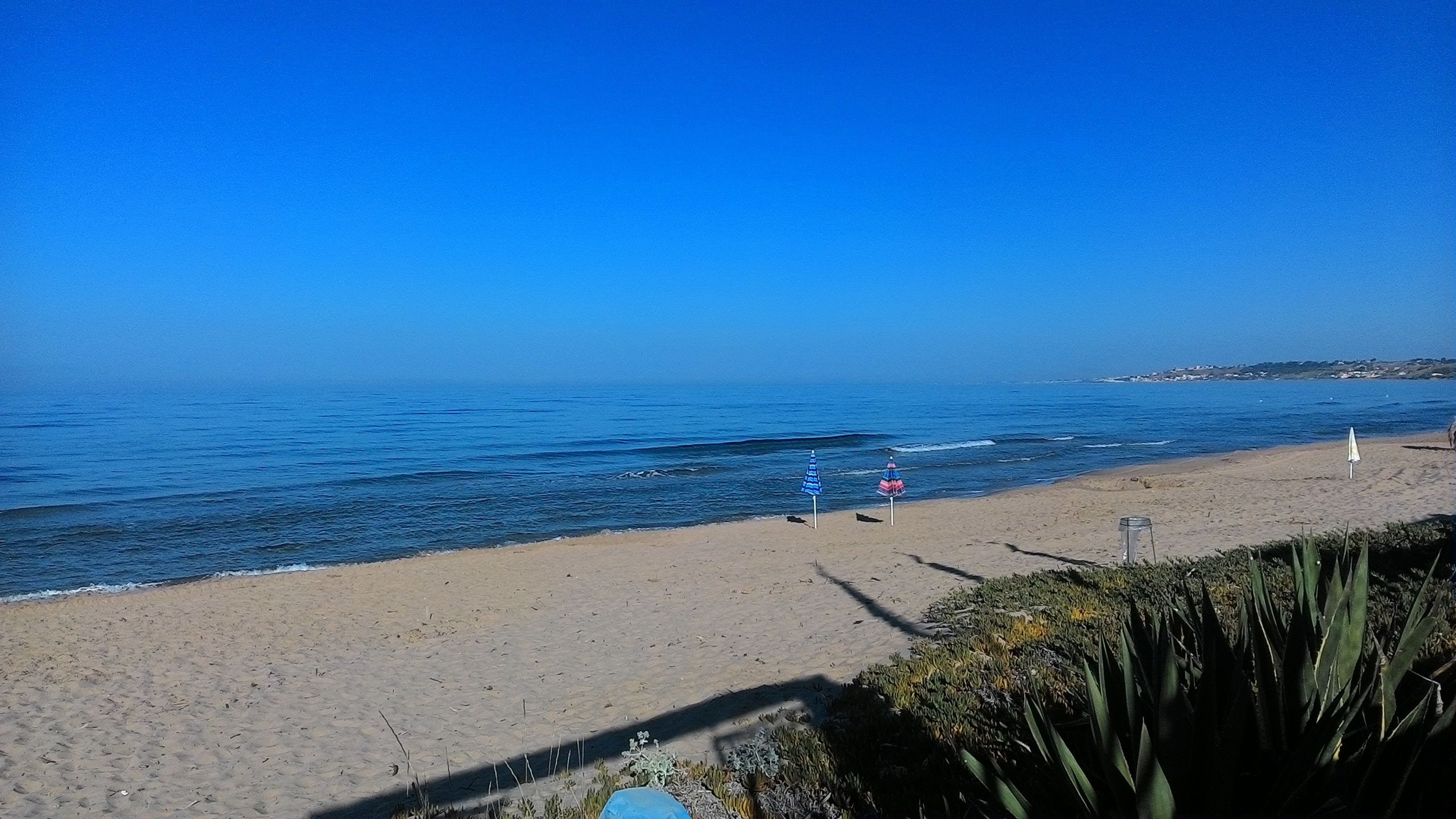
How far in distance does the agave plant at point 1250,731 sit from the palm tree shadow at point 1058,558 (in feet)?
28.2

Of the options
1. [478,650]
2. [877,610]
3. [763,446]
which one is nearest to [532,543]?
[478,650]

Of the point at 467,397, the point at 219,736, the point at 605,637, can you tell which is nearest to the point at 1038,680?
the point at 605,637

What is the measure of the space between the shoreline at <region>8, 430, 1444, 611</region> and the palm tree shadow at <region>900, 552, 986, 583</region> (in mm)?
6750

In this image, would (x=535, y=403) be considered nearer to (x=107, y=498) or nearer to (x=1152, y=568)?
(x=107, y=498)

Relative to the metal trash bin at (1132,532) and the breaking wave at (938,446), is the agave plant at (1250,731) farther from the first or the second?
the breaking wave at (938,446)

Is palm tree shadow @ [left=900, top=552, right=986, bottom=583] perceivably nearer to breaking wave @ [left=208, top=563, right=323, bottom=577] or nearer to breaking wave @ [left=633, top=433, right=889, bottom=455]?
breaking wave @ [left=208, top=563, right=323, bottom=577]

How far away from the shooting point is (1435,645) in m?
4.20

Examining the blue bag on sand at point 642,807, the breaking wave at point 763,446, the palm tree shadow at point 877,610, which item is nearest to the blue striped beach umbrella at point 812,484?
the palm tree shadow at point 877,610

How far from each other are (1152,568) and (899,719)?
18.3 ft

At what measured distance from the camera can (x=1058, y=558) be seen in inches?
475

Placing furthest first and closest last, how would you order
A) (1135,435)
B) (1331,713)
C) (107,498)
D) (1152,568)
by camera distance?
1. (1135,435)
2. (107,498)
3. (1152,568)
4. (1331,713)

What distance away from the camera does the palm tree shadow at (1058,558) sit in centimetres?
1148

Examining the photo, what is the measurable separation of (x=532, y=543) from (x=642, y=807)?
15.3 meters

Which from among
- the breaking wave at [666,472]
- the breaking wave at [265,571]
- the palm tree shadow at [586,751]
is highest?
the palm tree shadow at [586,751]
